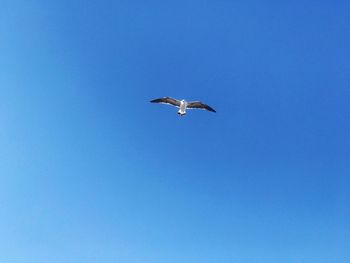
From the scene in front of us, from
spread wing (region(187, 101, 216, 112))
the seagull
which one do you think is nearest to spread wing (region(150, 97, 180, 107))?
the seagull

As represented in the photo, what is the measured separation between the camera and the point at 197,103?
5850 cm

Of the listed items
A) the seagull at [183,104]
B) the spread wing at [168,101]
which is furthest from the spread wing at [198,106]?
the spread wing at [168,101]

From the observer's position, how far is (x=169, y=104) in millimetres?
58594

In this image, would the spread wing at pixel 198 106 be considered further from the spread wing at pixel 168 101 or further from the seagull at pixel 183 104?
the spread wing at pixel 168 101

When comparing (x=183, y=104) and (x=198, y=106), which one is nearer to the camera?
(x=183, y=104)

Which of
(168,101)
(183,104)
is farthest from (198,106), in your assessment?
(168,101)

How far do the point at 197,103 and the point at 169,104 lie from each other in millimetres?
5037

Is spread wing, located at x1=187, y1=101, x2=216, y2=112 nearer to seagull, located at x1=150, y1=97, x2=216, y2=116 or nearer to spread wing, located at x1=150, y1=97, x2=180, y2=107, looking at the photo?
seagull, located at x1=150, y1=97, x2=216, y2=116

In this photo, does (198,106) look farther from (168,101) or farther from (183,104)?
(168,101)
